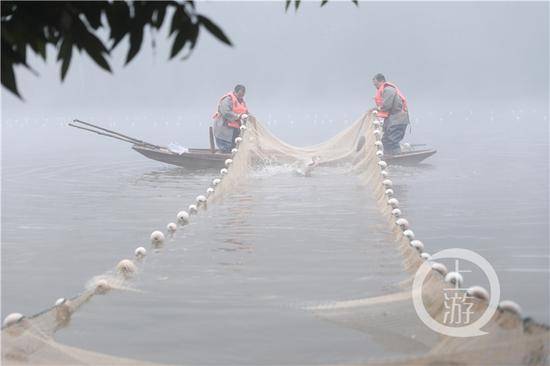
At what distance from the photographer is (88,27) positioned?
104 inches

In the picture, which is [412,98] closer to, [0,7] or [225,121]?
[225,121]

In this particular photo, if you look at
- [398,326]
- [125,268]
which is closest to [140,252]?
[125,268]

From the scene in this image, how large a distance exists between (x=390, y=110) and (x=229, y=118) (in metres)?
2.43

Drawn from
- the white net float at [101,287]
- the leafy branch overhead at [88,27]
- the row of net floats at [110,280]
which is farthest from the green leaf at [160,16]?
the white net float at [101,287]

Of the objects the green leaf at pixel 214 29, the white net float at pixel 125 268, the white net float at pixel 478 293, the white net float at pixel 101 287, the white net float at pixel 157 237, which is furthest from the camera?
the white net float at pixel 157 237

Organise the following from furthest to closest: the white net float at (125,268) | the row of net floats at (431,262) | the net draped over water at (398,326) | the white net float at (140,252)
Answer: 1. the white net float at (140,252)
2. the white net float at (125,268)
3. the row of net floats at (431,262)
4. the net draped over water at (398,326)

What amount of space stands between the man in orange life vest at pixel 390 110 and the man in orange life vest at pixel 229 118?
2024mm

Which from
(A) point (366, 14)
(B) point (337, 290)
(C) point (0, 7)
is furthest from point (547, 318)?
(A) point (366, 14)

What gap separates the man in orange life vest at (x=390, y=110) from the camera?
13468 millimetres

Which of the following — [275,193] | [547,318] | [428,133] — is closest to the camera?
[547,318]

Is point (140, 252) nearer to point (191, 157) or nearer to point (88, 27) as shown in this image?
point (88, 27)

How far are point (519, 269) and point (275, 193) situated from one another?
14.8 ft

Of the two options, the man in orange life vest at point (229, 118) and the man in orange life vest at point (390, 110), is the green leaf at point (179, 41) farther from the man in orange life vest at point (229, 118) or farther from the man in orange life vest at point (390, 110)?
the man in orange life vest at point (229, 118)

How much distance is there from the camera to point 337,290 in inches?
238
